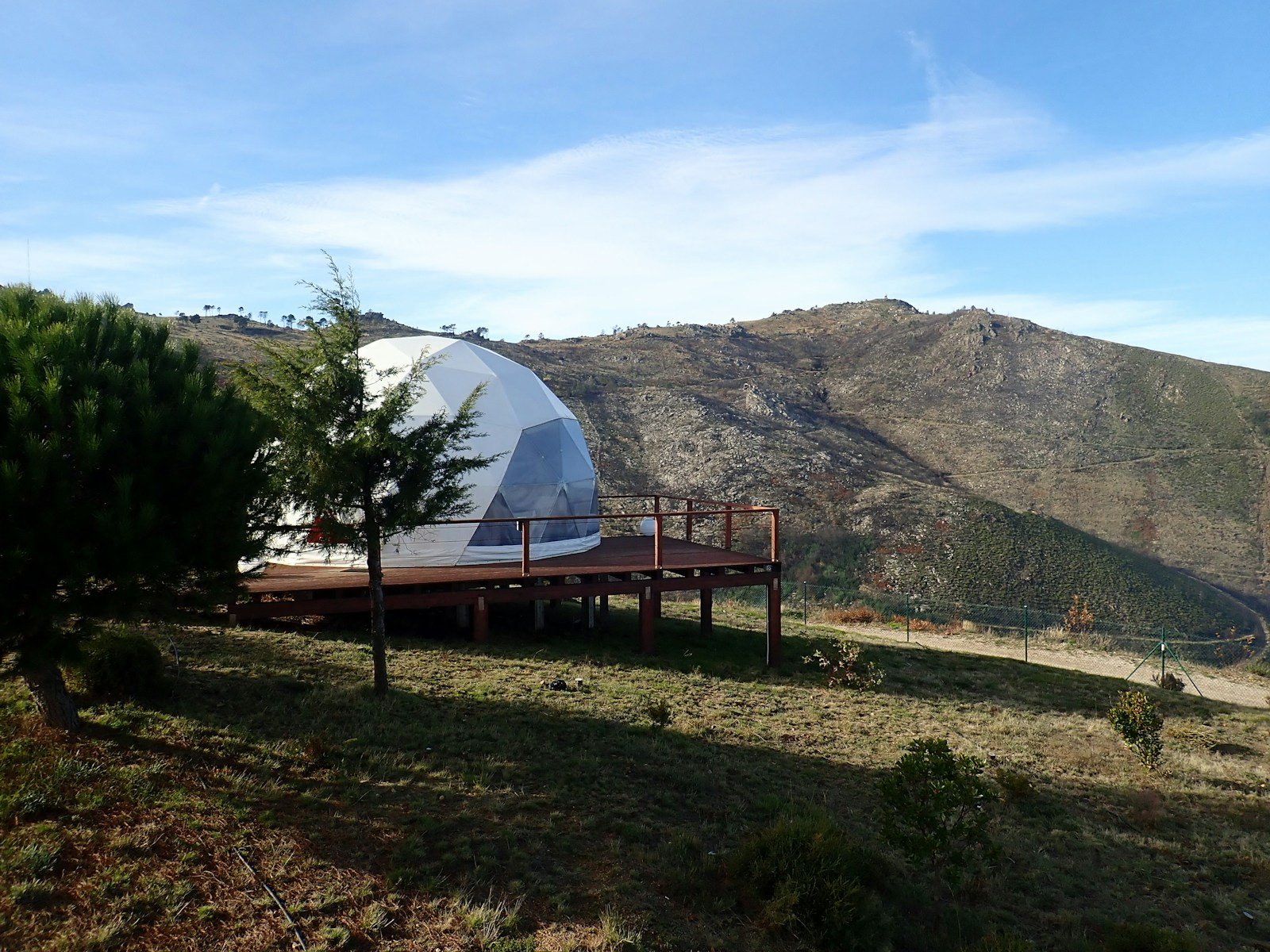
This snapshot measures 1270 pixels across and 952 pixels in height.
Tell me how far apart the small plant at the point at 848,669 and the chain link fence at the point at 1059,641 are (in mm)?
5088

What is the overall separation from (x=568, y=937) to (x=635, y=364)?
5735 cm

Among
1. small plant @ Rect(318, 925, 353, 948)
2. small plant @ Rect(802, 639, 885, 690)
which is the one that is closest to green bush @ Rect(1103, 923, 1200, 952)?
small plant @ Rect(318, 925, 353, 948)

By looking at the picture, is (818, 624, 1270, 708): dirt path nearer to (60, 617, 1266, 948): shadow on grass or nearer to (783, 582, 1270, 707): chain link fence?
(783, 582, 1270, 707): chain link fence

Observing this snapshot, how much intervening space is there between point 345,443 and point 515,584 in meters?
5.30

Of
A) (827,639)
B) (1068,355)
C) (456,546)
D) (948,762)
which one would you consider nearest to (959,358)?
(1068,355)

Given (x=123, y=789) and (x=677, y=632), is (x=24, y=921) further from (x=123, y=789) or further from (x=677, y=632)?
(x=677, y=632)

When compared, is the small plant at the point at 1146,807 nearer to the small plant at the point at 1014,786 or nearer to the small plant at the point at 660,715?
the small plant at the point at 1014,786

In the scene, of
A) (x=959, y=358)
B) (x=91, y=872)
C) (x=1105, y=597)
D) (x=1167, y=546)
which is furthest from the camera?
(x=959, y=358)

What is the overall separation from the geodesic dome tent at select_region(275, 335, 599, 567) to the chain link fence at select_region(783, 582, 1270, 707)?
8.68 metres

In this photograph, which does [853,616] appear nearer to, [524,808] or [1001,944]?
[1001,944]

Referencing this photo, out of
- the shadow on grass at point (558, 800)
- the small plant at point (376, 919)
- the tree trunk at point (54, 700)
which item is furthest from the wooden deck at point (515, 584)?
the small plant at point (376, 919)

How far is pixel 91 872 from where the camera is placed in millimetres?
4848

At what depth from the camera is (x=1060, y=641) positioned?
66.3 feet

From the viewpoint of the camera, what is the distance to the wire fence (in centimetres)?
1705
